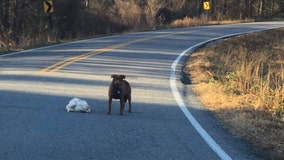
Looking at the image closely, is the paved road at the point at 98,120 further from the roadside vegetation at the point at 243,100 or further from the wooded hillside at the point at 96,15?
the wooded hillside at the point at 96,15

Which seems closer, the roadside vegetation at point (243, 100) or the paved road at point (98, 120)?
the paved road at point (98, 120)

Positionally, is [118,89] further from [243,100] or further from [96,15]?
[96,15]

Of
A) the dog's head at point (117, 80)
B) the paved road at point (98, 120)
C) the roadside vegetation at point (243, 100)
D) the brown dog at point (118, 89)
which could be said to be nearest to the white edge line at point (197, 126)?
the paved road at point (98, 120)

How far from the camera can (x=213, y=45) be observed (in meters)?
23.4

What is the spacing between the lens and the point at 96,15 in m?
43.2

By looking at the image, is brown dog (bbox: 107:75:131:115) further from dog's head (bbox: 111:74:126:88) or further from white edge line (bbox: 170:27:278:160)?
white edge line (bbox: 170:27:278:160)

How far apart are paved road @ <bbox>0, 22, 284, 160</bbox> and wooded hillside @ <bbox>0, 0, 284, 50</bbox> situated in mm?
10867

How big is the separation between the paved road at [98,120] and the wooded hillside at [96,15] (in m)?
10.9

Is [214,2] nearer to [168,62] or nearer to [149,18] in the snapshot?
[149,18]

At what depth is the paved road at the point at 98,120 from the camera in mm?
6020

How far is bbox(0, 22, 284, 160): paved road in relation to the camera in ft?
19.7

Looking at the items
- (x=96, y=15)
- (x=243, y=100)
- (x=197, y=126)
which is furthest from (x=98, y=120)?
(x=96, y=15)

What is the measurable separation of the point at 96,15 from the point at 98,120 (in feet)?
119

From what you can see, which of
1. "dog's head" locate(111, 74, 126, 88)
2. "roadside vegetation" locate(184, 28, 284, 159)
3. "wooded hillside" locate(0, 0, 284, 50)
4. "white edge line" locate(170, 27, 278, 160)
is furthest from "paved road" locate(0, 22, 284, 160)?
"wooded hillside" locate(0, 0, 284, 50)
